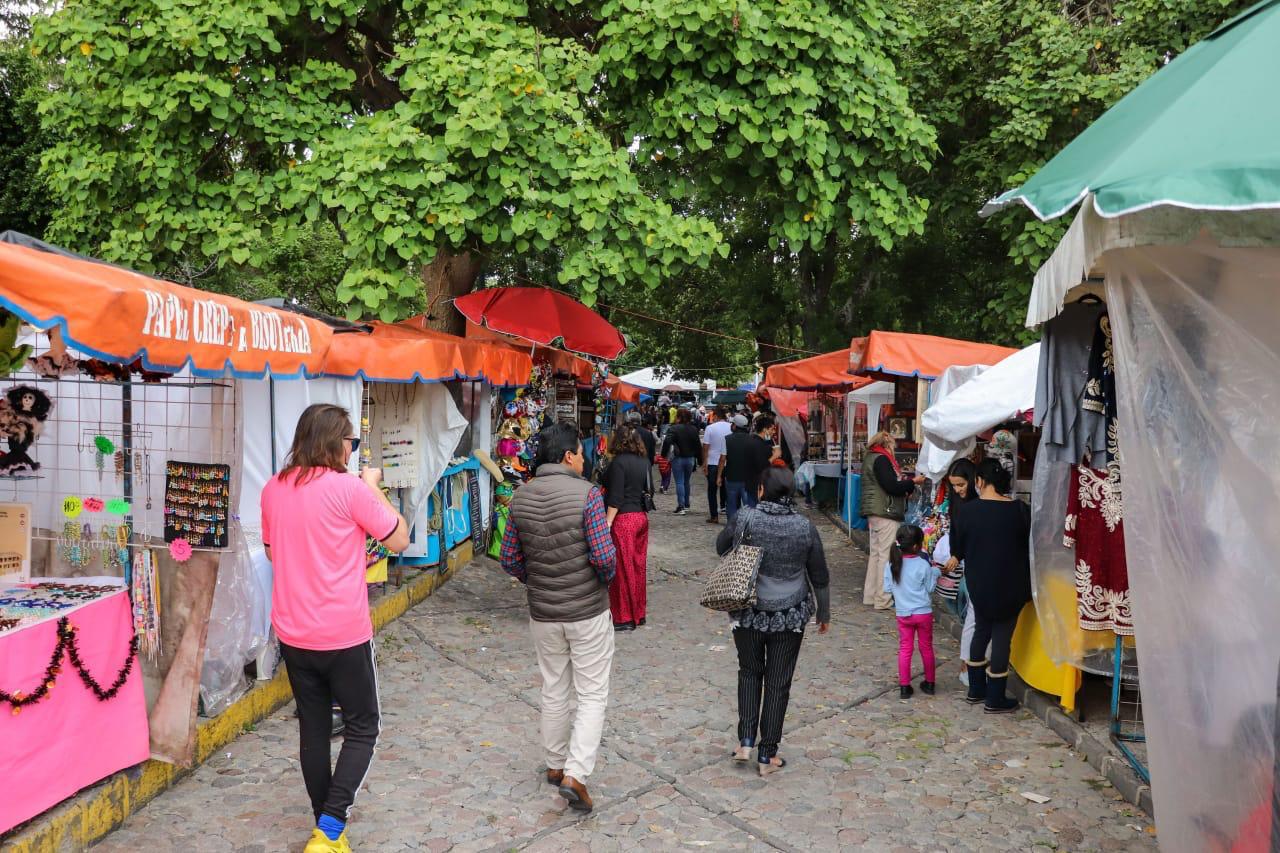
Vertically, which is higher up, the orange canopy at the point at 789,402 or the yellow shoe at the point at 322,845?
the orange canopy at the point at 789,402

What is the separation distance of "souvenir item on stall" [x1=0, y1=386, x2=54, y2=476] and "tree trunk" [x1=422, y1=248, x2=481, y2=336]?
23.5ft

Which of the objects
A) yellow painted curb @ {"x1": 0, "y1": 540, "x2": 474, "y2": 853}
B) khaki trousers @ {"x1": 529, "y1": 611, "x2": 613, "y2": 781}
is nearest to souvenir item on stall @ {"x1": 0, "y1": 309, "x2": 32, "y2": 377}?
yellow painted curb @ {"x1": 0, "y1": 540, "x2": 474, "y2": 853}

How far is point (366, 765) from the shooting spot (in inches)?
170

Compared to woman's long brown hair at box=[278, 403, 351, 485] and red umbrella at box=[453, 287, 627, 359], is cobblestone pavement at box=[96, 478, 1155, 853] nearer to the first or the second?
woman's long brown hair at box=[278, 403, 351, 485]

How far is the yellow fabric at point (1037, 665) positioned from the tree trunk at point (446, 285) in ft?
26.5

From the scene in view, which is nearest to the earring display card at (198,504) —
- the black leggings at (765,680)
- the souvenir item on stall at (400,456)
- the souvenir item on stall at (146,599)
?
the souvenir item on stall at (146,599)

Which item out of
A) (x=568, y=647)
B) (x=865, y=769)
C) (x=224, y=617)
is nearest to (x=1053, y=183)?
(x=568, y=647)

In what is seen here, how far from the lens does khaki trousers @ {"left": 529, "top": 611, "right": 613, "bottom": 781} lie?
5.02 metres

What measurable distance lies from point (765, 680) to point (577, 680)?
1142 millimetres

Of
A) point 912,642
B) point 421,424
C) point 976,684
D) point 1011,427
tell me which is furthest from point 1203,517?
point 421,424

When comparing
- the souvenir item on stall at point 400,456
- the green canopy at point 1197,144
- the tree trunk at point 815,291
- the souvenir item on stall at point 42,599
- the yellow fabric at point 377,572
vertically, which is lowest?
the yellow fabric at point 377,572

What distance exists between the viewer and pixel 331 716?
14.0 feet

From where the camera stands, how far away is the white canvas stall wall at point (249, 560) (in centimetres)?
577

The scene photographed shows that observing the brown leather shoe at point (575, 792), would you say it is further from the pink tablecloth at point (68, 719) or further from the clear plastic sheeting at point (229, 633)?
the clear plastic sheeting at point (229, 633)
